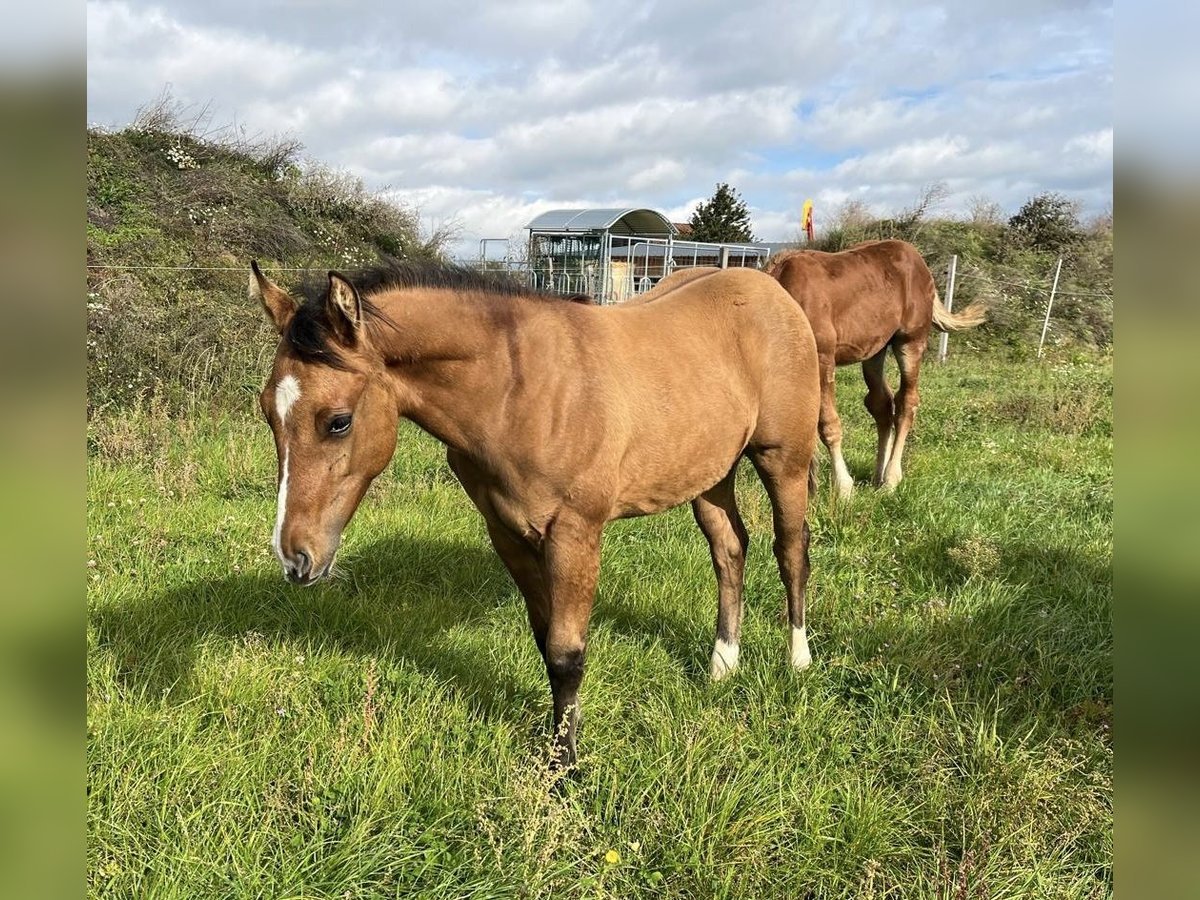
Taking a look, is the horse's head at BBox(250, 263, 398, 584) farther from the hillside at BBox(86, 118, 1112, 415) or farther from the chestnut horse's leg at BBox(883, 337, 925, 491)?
the chestnut horse's leg at BBox(883, 337, 925, 491)

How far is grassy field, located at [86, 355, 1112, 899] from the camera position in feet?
6.98

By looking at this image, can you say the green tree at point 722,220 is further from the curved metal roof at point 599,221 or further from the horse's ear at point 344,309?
the horse's ear at point 344,309

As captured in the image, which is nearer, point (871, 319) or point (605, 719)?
point (605, 719)

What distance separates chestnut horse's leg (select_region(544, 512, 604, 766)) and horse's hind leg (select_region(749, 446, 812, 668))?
1.30 meters

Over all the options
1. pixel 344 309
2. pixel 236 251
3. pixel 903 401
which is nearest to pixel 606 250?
pixel 236 251

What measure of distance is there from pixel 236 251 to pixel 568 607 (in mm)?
10693

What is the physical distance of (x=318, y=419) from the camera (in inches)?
86.9

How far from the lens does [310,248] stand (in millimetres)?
12102

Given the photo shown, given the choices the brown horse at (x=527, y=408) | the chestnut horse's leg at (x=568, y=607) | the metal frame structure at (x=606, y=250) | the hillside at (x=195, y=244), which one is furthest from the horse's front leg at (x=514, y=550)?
the metal frame structure at (x=606, y=250)

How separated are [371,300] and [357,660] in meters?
1.68

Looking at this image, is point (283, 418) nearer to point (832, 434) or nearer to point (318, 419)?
point (318, 419)

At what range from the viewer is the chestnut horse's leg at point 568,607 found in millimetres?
2580
